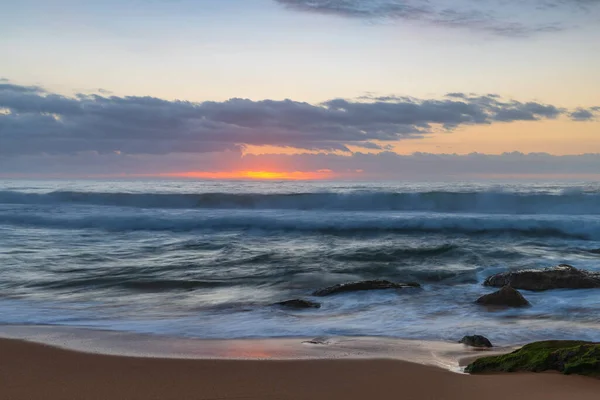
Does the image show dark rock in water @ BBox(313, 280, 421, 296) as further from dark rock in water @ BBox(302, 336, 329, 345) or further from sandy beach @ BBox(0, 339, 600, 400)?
sandy beach @ BBox(0, 339, 600, 400)

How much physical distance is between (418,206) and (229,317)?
2633 cm

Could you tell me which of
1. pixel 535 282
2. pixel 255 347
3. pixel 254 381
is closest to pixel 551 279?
pixel 535 282

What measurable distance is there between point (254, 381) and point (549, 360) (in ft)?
7.85

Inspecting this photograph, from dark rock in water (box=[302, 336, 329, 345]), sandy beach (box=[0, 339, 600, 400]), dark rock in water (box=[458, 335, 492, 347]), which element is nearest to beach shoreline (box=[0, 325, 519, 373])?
dark rock in water (box=[302, 336, 329, 345])

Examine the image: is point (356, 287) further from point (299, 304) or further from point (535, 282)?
point (535, 282)

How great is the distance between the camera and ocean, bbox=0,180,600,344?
7.02 m

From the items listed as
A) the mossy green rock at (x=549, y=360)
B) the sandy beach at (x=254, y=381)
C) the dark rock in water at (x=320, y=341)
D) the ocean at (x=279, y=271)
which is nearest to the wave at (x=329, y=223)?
the ocean at (x=279, y=271)

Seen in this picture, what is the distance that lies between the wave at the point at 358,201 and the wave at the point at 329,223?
6.60m

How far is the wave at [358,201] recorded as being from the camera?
3016cm

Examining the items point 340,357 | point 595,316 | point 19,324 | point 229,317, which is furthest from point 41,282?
point 595,316

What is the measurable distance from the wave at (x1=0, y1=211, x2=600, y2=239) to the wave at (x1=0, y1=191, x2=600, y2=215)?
260 inches

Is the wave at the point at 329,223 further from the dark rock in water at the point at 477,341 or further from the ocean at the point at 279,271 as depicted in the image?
the dark rock in water at the point at 477,341

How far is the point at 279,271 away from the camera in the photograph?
11.8m

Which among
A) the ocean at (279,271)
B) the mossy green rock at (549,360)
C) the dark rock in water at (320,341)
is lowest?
the ocean at (279,271)
